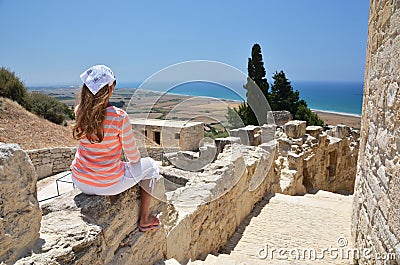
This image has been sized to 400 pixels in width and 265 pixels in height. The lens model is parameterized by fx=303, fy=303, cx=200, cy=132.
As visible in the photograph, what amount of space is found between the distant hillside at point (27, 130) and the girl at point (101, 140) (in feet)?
33.4

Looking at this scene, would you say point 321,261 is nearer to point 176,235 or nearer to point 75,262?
point 176,235

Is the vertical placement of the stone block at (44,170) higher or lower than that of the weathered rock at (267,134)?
lower

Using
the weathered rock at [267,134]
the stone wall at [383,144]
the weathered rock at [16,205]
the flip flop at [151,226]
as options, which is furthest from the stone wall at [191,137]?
the weathered rock at [16,205]

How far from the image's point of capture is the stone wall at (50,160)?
32.0ft

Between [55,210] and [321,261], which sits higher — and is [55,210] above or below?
above

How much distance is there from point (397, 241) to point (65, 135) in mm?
14023

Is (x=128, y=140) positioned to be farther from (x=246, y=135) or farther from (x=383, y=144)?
(x=246, y=135)

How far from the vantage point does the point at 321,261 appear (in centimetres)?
433

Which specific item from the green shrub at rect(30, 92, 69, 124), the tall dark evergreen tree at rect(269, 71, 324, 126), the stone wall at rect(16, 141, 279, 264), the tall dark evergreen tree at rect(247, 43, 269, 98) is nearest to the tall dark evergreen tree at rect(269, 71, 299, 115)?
the tall dark evergreen tree at rect(269, 71, 324, 126)

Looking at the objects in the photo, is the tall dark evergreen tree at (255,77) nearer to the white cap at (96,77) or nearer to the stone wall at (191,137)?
the stone wall at (191,137)

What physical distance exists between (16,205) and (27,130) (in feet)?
40.9

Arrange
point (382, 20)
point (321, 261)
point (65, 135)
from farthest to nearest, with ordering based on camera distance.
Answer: point (65, 135) → point (321, 261) → point (382, 20)

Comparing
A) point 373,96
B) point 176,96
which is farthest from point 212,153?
point 373,96

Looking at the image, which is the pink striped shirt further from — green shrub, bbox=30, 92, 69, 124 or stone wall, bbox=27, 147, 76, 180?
green shrub, bbox=30, 92, 69, 124
